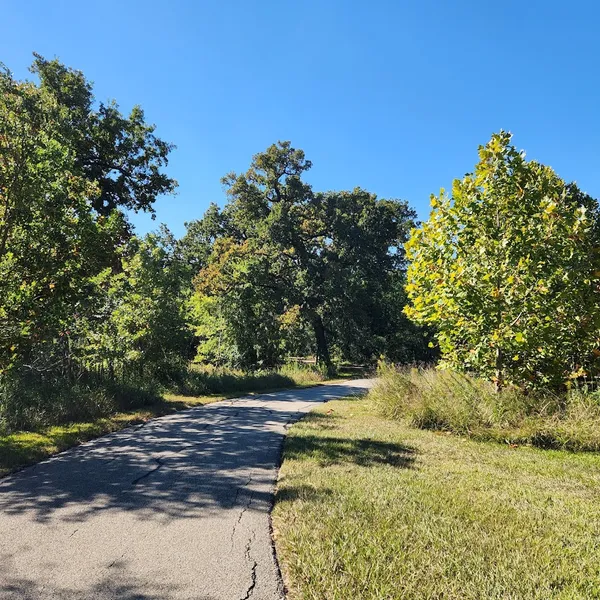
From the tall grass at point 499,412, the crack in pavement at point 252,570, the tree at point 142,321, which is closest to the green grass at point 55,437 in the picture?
the tree at point 142,321

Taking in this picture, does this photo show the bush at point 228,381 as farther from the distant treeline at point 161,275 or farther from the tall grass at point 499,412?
the tall grass at point 499,412

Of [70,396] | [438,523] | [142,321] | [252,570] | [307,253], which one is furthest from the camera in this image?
[307,253]

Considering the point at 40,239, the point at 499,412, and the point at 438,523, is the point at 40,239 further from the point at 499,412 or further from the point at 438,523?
the point at 499,412

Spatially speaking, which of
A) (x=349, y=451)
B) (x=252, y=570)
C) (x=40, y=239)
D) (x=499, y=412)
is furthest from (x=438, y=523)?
(x=40, y=239)

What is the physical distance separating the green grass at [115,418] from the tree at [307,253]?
31.4 feet

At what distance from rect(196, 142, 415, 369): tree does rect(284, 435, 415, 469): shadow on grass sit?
19371mm

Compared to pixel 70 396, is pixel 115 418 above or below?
below

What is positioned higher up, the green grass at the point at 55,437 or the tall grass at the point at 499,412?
the tall grass at the point at 499,412

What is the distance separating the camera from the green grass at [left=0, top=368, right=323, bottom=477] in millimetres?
6378

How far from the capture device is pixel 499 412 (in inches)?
300

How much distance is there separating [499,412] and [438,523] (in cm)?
451

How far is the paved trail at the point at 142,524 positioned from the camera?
9.63ft

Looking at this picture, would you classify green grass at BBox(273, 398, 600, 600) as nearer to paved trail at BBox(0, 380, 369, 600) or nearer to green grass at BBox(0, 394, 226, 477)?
paved trail at BBox(0, 380, 369, 600)

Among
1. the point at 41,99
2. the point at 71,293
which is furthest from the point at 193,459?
the point at 41,99
